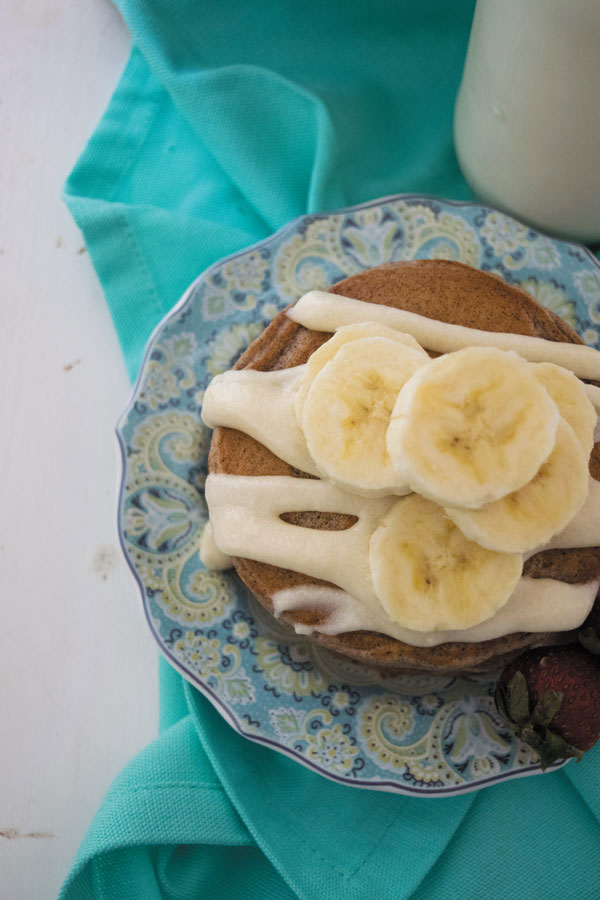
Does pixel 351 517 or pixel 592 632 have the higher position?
pixel 351 517

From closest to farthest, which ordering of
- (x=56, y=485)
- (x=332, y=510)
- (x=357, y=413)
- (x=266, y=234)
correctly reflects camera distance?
(x=357, y=413), (x=332, y=510), (x=56, y=485), (x=266, y=234)

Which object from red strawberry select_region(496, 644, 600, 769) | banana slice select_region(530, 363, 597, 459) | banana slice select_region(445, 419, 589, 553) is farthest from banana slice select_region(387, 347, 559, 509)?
red strawberry select_region(496, 644, 600, 769)

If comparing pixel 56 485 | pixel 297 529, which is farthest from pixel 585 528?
pixel 56 485

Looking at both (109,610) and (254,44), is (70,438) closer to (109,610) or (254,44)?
(109,610)

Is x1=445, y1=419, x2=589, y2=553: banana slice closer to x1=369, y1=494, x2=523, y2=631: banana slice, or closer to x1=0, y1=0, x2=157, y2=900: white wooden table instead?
x1=369, y1=494, x2=523, y2=631: banana slice

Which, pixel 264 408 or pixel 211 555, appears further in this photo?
pixel 211 555

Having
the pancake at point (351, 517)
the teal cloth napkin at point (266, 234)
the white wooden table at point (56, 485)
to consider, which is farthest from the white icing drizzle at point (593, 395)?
the white wooden table at point (56, 485)

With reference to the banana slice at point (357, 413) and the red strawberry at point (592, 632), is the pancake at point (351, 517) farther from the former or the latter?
the banana slice at point (357, 413)

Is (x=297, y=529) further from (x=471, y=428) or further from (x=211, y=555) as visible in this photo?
(x=471, y=428)
